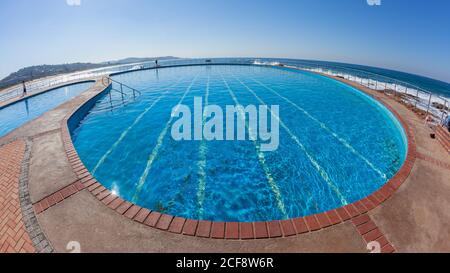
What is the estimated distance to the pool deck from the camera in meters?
2.76

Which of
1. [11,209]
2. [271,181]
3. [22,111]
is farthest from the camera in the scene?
[22,111]

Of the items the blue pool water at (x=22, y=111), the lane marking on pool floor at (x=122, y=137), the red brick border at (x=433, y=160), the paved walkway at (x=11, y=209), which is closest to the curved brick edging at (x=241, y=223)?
the paved walkway at (x=11, y=209)

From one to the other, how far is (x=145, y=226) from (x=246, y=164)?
349 centimetres

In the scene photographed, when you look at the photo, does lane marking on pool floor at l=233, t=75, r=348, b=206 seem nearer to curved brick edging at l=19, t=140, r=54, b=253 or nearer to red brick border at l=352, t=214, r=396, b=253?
red brick border at l=352, t=214, r=396, b=253

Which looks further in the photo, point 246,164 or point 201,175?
point 246,164

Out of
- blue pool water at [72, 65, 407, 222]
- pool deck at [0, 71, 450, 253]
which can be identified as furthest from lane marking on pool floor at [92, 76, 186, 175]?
pool deck at [0, 71, 450, 253]

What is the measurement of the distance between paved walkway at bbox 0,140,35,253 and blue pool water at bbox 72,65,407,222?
5.07ft

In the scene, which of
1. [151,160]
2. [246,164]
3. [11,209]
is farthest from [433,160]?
[11,209]

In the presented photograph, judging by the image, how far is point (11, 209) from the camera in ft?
11.5

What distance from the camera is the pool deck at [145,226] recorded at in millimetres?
2756

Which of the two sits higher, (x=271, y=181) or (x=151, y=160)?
(x=151, y=160)

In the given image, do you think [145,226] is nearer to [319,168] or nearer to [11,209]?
[11,209]

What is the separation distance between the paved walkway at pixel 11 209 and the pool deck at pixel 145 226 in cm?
1

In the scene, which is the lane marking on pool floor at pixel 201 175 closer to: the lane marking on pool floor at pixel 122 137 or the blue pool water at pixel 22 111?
the lane marking on pool floor at pixel 122 137
